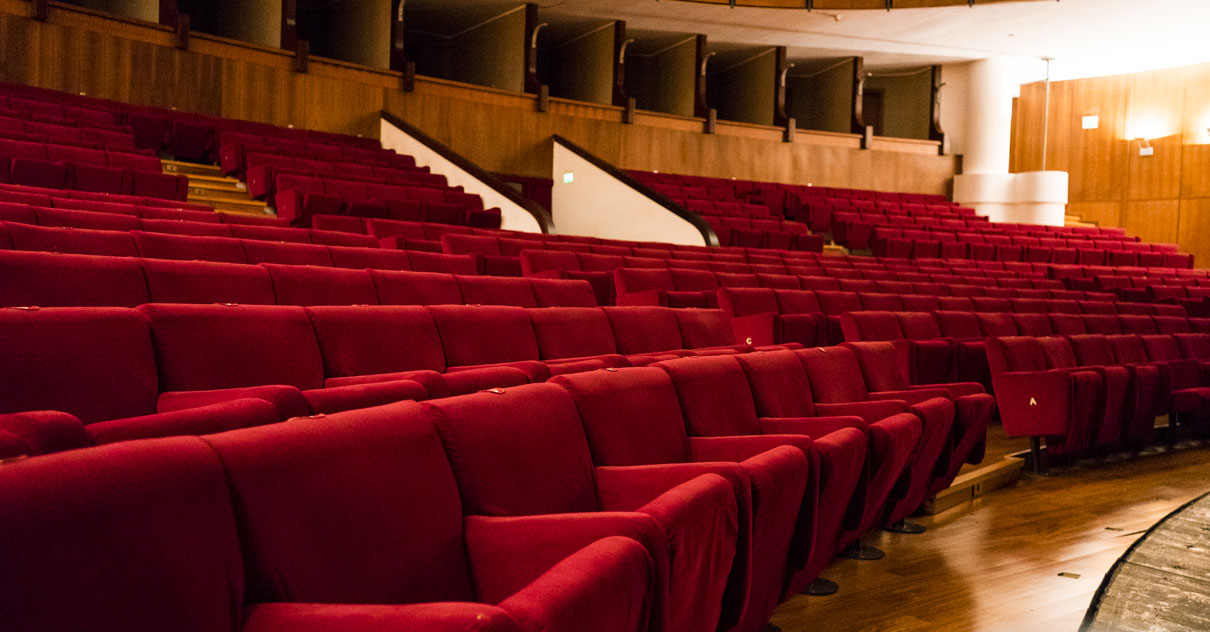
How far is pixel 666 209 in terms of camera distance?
8.20 ft

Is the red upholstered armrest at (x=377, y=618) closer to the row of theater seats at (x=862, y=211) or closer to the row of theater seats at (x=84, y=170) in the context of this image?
the row of theater seats at (x=84, y=170)

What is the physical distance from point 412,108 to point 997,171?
2.58 m

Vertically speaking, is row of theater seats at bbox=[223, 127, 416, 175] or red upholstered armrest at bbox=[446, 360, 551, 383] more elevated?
row of theater seats at bbox=[223, 127, 416, 175]

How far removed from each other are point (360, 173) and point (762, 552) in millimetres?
1888

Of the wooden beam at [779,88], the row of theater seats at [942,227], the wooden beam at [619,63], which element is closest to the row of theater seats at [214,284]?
the row of theater seats at [942,227]

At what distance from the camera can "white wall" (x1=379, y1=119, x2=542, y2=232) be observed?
2326 millimetres

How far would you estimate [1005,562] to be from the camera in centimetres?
73

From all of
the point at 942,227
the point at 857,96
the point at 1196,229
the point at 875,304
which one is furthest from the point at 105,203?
the point at 1196,229

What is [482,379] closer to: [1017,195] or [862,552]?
[862,552]

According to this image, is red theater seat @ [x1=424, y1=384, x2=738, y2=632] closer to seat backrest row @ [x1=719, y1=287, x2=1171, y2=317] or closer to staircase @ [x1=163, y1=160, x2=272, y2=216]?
seat backrest row @ [x1=719, y1=287, x2=1171, y2=317]

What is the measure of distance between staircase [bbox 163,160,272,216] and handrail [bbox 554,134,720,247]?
1055mm

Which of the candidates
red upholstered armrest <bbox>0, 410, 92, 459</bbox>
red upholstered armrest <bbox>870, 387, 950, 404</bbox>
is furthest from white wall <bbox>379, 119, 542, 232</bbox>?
red upholstered armrest <bbox>0, 410, 92, 459</bbox>

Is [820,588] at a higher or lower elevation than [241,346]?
lower

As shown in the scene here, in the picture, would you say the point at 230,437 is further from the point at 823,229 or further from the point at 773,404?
the point at 823,229
